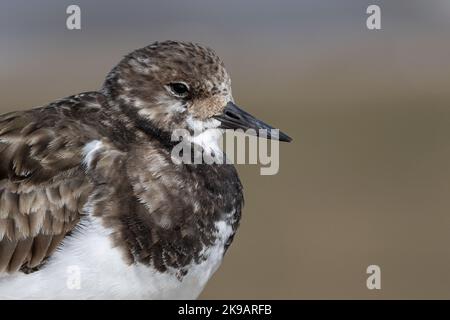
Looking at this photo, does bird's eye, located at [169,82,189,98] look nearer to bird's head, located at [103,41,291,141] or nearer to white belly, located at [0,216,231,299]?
bird's head, located at [103,41,291,141]

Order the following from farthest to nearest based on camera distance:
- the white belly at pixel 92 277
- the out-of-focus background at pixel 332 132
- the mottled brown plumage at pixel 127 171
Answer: the out-of-focus background at pixel 332 132, the mottled brown plumage at pixel 127 171, the white belly at pixel 92 277

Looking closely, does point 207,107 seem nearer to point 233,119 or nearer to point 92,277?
point 233,119

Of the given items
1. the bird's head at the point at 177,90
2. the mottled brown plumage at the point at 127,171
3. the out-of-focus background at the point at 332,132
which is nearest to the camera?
the mottled brown plumage at the point at 127,171

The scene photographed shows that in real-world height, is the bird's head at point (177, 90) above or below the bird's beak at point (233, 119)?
above

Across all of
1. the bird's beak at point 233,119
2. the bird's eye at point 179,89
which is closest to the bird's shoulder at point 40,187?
the bird's eye at point 179,89

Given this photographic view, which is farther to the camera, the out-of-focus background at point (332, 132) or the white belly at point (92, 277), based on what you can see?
the out-of-focus background at point (332, 132)

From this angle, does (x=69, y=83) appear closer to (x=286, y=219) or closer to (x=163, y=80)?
(x=286, y=219)

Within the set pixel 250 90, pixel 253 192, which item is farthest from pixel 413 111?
pixel 253 192

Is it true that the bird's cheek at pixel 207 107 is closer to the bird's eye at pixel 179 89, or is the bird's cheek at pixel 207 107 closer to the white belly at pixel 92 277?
the bird's eye at pixel 179 89
